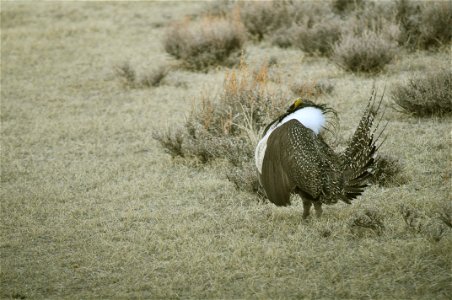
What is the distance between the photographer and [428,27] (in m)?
11.1

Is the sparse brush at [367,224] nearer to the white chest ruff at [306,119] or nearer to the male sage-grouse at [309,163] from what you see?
the male sage-grouse at [309,163]

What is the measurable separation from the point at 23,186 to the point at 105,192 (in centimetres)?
98

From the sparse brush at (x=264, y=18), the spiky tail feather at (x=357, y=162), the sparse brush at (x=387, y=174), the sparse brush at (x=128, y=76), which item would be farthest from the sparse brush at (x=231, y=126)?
the sparse brush at (x=264, y=18)

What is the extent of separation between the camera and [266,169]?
192 inches

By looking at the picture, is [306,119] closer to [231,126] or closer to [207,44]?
[231,126]

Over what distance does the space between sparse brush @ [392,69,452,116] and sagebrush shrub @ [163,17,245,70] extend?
15.1 ft

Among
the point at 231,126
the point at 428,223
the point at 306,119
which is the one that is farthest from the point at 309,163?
the point at 231,126

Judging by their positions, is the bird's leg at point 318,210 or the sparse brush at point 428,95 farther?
the sparse brush at point 428,95

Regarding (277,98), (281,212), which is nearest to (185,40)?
(277,98)

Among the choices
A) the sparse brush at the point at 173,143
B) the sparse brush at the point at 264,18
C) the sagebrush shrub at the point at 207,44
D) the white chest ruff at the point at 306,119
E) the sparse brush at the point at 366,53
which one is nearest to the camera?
the white chest ruff at the point at 306,119

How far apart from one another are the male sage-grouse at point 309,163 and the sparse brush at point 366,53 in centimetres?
538

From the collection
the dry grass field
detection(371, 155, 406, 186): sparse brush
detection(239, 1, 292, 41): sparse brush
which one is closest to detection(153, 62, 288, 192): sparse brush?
the dry grass field

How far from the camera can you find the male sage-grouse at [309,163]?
479 cm

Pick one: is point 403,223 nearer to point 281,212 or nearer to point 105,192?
point 281,212
